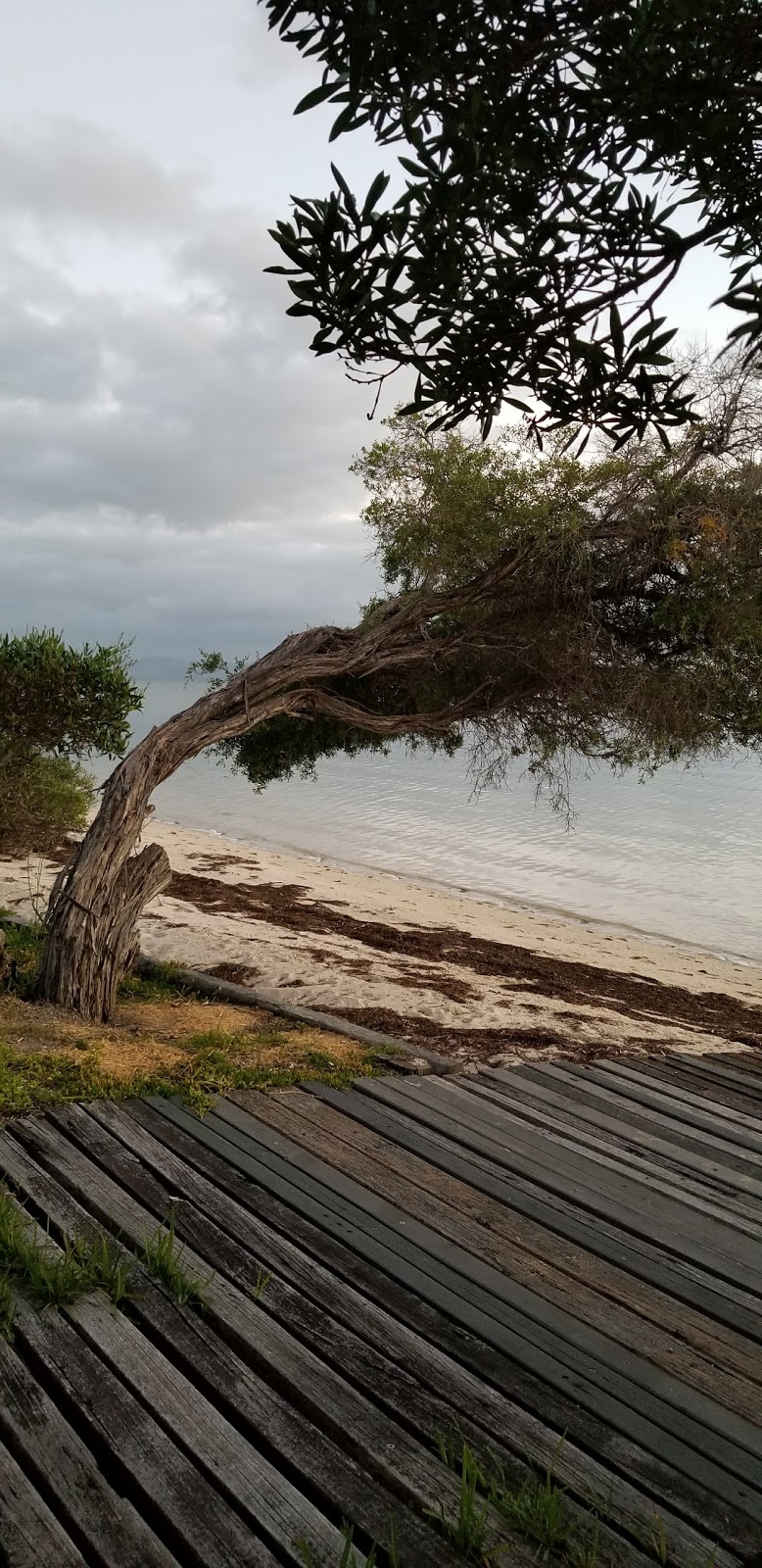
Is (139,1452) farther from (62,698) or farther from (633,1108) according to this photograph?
(62,698)

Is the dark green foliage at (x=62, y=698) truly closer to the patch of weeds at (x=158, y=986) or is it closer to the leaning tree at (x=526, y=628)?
the leaning tree at (x=526, y=628)

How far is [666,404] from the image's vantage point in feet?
11.5

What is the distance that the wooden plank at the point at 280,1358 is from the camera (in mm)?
3094

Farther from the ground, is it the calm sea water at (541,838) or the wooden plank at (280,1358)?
the wooden plank at (280,1358)

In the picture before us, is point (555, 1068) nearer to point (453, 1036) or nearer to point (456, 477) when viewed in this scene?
point (453, 1036)

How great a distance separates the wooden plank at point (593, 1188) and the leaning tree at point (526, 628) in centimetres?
323

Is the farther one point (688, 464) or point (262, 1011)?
point (688, 464)

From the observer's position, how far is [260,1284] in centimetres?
399

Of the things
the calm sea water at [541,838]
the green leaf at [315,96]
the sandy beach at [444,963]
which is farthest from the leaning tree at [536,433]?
the calm sea water at [541,838]

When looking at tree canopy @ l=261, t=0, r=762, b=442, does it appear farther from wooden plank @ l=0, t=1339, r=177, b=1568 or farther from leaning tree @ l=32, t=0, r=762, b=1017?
wooden plank @ l=0, t=1339, r=177, b=1568

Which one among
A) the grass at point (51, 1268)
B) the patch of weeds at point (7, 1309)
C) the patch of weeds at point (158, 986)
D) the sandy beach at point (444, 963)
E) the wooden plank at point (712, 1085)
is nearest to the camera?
the patch of weeds at point (7, 1309)

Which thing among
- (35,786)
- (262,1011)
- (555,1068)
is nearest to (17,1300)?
(555,1068)

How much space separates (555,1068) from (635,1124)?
1.01 meters

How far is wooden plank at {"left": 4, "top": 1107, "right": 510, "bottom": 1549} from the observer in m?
3.09
